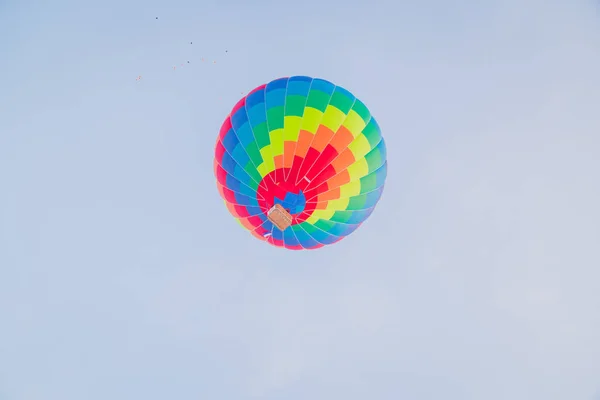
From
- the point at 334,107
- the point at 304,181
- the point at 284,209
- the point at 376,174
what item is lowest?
the point at 284,209

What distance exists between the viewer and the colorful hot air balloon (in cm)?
1245

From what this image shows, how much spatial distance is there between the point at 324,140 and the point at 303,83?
175 centimetres

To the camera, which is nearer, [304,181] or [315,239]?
[304,181]

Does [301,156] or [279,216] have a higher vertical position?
[301,156]

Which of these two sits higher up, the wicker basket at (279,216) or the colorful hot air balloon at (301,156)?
the colorful hot air balloon at (301,156)

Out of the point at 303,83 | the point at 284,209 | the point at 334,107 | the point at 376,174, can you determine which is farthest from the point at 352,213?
the point at 303,83

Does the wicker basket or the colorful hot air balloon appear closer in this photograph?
the wicker basket

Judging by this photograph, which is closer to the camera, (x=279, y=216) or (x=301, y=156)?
(x=279, y=216)

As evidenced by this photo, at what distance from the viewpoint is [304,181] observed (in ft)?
40.7

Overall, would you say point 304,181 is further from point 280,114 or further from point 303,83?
point 303,83

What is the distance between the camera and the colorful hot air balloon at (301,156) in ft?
40.9

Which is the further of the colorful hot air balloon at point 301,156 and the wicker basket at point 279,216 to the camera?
the colorful hot air balloon at point 301,156

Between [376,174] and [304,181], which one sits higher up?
[376,174]

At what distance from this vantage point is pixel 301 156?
1247 cm
